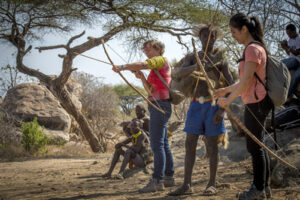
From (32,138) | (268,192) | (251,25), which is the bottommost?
(32,138)

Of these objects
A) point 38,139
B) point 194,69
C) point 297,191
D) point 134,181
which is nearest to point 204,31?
point 194,69

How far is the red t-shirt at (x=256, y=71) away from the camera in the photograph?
2551 millimetres

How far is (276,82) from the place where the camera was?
2570 mm

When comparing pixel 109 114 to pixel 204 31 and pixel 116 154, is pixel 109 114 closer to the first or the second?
pixel 116 154

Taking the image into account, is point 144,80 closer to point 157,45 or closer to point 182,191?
point 157,45

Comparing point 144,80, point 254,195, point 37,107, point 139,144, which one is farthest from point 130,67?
point 37,107

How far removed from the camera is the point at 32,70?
424 inches

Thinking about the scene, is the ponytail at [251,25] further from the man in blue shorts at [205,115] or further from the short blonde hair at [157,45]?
the short blonde hair at [157,45]

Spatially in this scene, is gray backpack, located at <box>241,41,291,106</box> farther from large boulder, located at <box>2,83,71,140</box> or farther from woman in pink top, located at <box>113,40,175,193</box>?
large boulder, located at <box>2,83,71,140</box>

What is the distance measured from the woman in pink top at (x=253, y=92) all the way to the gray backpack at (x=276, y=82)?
49mm

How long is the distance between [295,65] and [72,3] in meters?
7.75

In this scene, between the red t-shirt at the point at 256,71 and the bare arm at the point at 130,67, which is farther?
the bare arm at the point at 130,67

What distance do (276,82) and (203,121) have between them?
3.11ft

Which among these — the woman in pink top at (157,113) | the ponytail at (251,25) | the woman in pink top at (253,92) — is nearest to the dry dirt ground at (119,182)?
the woman in pink top at (157,113)
